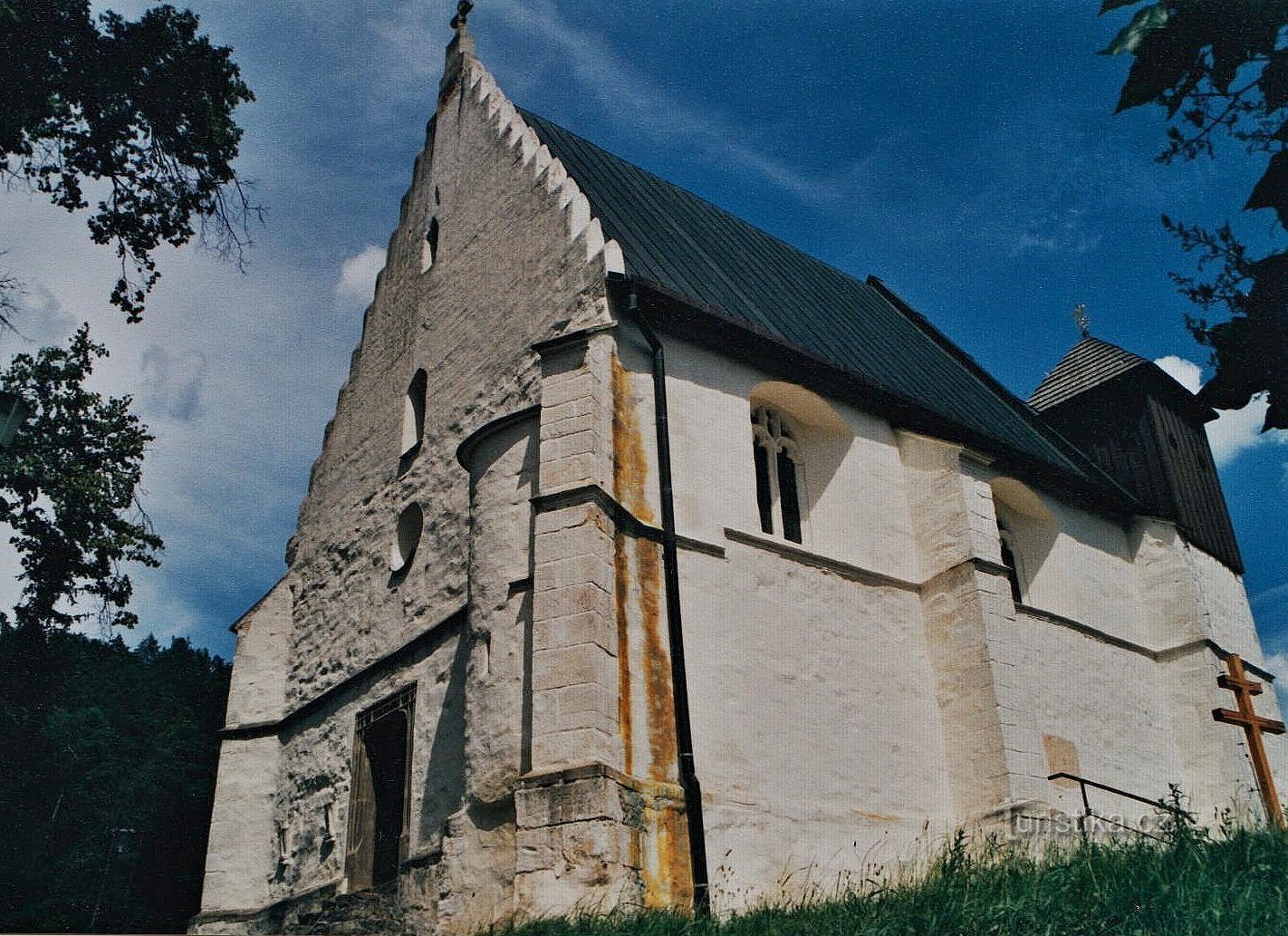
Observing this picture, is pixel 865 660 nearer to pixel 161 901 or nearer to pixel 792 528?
pixel 792 528

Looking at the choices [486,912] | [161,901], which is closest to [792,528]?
[486,912]

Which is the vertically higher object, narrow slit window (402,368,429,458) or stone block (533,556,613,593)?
narrow slit window (402,368,429,458)

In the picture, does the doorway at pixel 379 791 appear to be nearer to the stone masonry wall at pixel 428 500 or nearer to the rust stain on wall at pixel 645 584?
the stone masonry wall at pixel 428 500

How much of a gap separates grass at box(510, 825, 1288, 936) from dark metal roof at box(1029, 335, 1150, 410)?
13428 mm

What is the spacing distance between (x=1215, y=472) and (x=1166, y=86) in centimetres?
1837

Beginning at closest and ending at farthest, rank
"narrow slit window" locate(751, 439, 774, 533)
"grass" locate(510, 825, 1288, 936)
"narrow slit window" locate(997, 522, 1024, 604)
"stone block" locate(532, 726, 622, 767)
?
"grass" locate(510, 825, 1288, 936) < "stone block" locate(532, 726, 622, 767) < "narrow slit window" locate(751, 439, 774, 533) < "narrow slit window" locate(997, 522, 1024, 604)

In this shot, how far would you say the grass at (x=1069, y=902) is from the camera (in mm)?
7375

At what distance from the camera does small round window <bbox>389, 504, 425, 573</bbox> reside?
605 inches

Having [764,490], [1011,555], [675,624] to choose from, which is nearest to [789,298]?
[764,490]

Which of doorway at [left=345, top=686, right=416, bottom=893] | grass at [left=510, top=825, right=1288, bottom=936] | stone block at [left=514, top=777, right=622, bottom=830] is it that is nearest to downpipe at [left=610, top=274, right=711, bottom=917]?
stone block at [left=514, top=777, right=622, bottom=830]

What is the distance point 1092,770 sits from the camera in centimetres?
1589

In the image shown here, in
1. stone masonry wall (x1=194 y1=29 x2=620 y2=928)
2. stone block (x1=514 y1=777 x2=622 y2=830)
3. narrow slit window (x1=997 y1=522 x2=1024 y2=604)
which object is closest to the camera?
stone block (x1=514 y1=777 x2=622 y2=830)

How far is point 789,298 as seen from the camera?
58.7ft

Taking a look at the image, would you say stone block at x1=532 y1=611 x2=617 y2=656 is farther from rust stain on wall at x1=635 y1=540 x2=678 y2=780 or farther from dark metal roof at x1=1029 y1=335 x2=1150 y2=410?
dark metal roof at x1=1029 y1=335 x2=1150 y2=410
